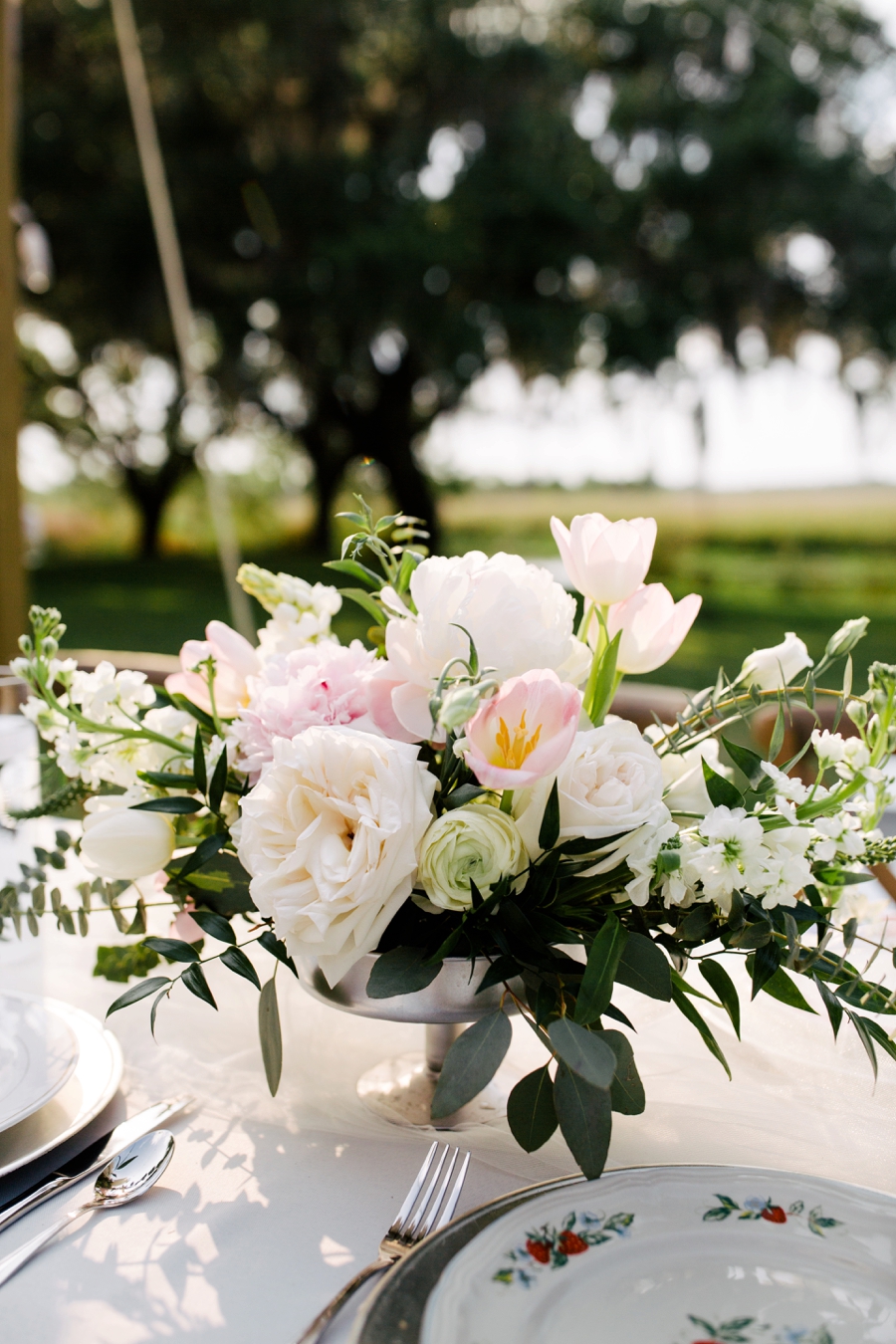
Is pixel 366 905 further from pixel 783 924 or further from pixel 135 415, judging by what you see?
pixel 135 415

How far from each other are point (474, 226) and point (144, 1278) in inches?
335

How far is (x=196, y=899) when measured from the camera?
64 centimetres

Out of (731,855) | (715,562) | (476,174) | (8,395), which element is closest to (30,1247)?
(731,855)

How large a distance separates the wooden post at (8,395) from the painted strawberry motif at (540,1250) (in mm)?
2496

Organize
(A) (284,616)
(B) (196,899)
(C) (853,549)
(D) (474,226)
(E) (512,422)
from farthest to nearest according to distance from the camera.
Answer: (C) (853,549), (E) (512,422), (D) (474,226), (A) (284,616), (B) (196,899)

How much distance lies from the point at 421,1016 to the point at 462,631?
218 millimetres

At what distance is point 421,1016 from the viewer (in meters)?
0.60

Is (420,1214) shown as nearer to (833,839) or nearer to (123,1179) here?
(123,1179)

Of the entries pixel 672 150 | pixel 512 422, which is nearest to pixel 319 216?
pixel 512 422

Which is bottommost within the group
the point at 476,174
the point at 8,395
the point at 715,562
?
the point at 8,395

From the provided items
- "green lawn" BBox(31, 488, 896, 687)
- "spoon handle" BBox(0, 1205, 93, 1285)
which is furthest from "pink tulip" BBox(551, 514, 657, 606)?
"green lawn" BBox(31, 488, 896, 687)

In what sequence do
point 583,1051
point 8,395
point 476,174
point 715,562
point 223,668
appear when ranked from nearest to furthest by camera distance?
1. point 583,1051
2. point 223,668
3. point 8,395
4. point 476,174
5. point 715,562

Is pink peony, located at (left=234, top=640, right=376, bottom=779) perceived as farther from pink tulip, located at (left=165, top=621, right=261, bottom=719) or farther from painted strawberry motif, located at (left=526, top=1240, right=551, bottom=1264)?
painted strawberry motif, located at (left=526, top=1240, right=551, bottom=1264)

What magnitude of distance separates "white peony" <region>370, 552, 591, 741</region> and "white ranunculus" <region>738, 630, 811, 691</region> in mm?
112
